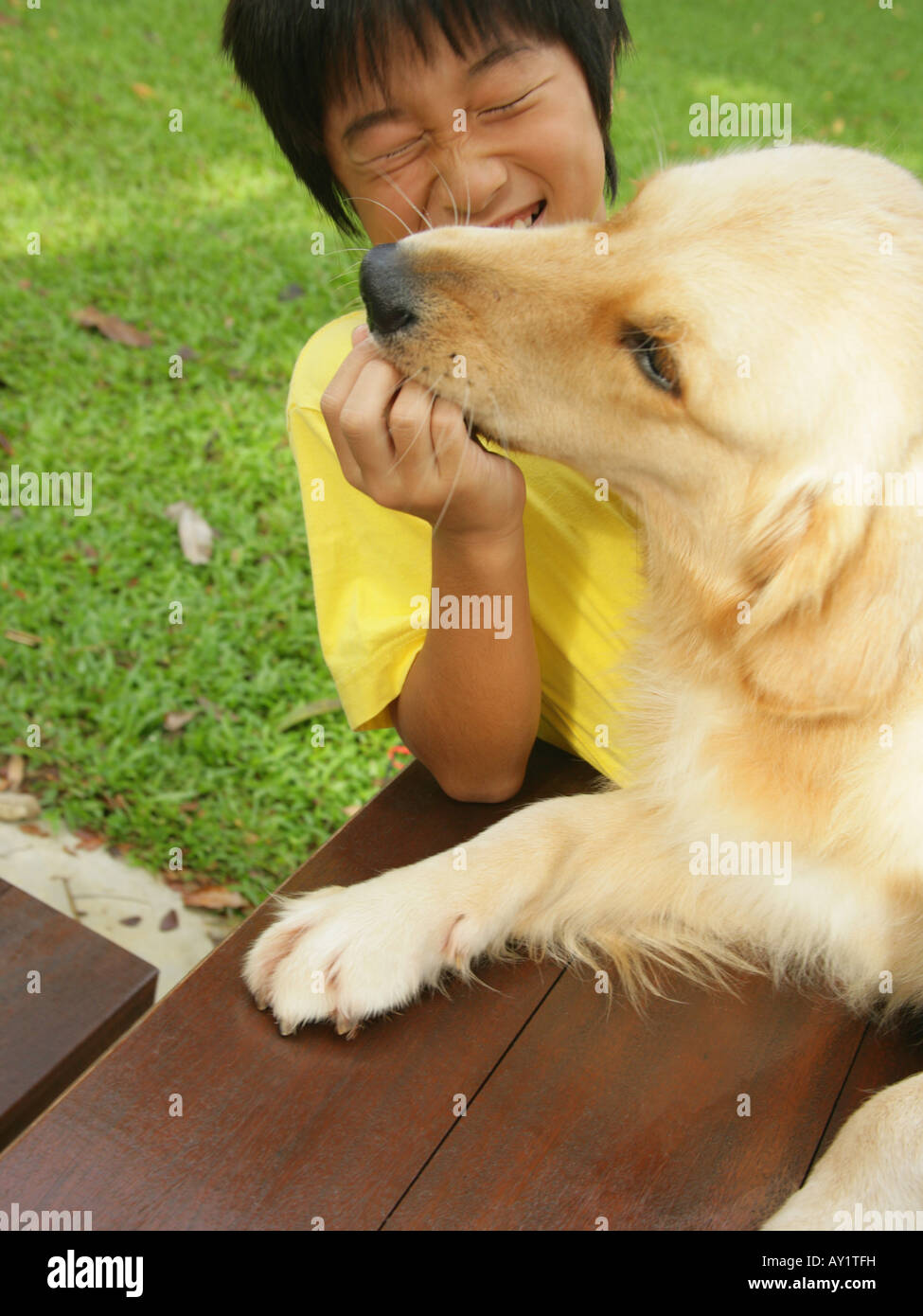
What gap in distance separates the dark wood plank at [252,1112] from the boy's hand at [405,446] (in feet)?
2.51

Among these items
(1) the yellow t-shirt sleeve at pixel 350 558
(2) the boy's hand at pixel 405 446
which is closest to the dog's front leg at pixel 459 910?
(1) the yellow t-shirt sleeve at pixel 350 558

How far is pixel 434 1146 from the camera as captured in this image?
1409 mm

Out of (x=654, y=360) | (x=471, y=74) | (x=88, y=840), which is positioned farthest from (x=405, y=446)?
(x=88, y=840)

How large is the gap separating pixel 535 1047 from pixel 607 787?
0.71 meters

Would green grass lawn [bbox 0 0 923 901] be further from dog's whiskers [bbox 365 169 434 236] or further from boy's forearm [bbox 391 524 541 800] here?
boy's forearm [bbox 391 524 541 800]

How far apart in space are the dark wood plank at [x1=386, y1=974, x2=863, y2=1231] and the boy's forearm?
1.54 ft

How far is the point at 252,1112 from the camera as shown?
1421mm

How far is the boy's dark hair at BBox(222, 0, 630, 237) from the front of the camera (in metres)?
1.91

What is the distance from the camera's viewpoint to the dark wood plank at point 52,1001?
1534 mm

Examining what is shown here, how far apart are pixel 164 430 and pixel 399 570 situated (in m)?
2.56

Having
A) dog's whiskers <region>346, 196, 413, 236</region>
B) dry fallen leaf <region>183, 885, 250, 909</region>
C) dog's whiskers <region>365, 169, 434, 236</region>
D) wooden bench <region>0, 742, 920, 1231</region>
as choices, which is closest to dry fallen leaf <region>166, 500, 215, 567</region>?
dry fallen leaf <region>183, 885, 250, 909</region>

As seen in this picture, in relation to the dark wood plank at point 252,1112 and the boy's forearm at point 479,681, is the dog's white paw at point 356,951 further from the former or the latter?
the boy's forearm at point 479,681
